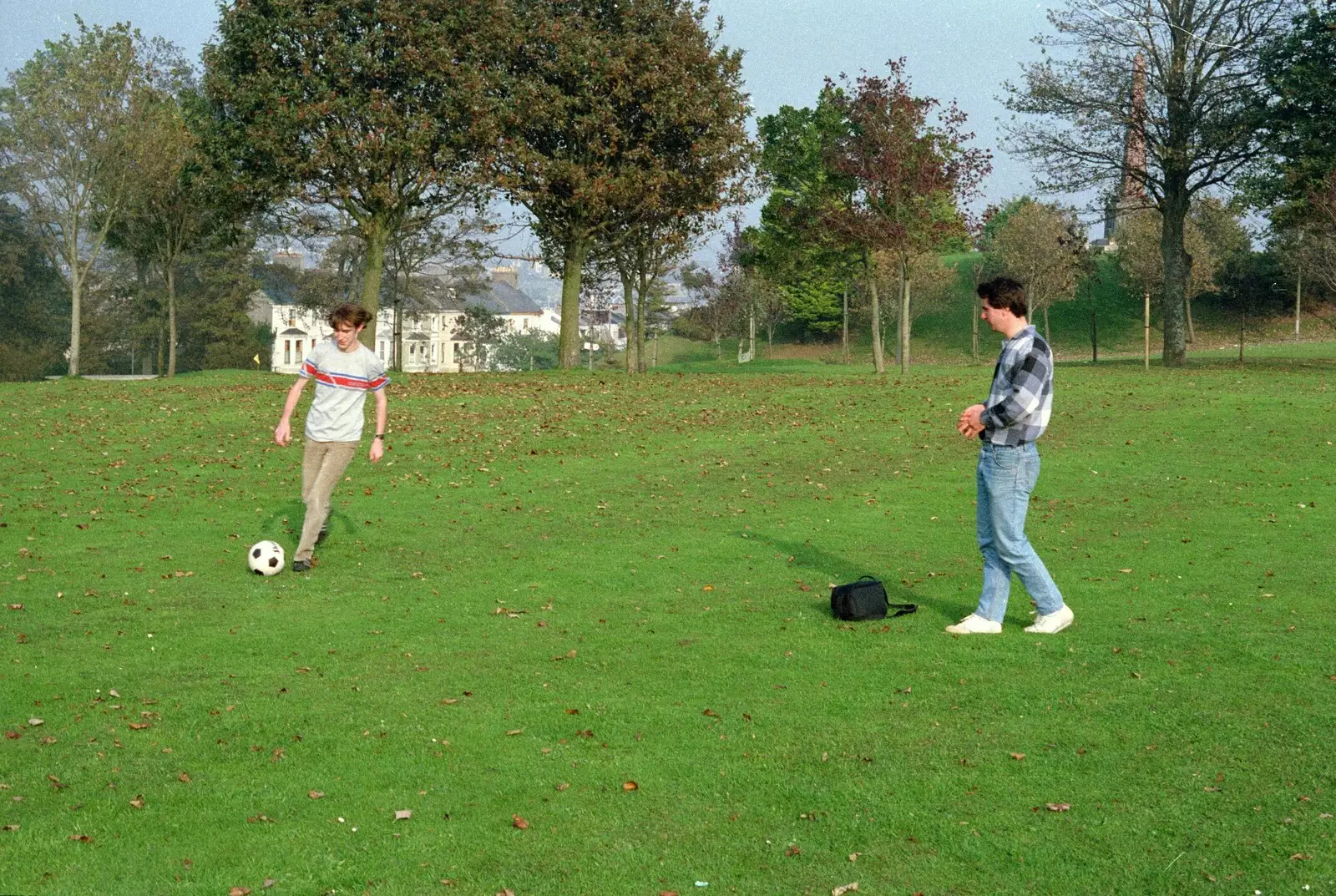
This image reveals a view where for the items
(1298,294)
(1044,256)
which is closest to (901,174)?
(1044,256)

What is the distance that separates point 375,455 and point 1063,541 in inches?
297

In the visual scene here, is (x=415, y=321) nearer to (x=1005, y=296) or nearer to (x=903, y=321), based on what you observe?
(x=903, y=321)

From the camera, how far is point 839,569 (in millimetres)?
12328

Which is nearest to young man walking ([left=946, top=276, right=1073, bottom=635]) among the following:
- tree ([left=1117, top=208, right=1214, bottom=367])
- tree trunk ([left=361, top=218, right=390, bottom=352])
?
tree trunk ([left=361, top=218, right=390, bottom=352])

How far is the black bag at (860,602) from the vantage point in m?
9.85

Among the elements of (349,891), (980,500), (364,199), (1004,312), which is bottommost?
(349,891)

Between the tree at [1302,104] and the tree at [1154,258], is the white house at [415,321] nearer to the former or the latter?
the tree at [1302,104]

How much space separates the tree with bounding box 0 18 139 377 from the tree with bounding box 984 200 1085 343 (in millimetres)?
41886

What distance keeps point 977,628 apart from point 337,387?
622 centimetres

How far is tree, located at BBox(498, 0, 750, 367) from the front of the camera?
3875cm

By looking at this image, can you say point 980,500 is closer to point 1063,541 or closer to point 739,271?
point 1063,541

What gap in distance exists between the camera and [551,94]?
38719 millimetres

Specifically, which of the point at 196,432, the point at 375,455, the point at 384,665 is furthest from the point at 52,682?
the point at 196,432

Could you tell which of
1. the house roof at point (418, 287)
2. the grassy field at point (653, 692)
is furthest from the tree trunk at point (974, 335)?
the grassy field at point (653, 692)
